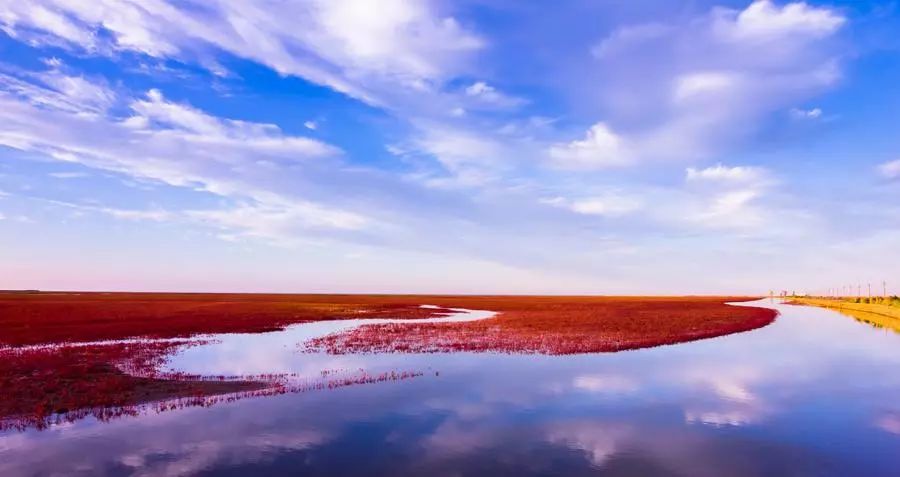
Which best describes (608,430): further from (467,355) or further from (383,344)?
(383,344)

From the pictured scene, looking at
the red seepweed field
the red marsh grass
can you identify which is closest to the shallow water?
the red seepweed field

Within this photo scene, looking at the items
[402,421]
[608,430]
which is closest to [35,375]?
[402,421]

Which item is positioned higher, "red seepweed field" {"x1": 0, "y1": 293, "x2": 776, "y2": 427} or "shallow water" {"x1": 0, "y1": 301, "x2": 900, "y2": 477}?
"red seepweed field" {"x1": 0, "y1": 293, "x2": 776, "y2": 427}

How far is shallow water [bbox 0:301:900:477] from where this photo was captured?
14.8m

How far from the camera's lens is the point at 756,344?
43.5 m

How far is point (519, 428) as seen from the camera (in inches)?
723

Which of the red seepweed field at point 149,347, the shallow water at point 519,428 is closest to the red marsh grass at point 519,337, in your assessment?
the red seepweed field at point 149,347

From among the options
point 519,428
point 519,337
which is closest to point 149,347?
point 519,337

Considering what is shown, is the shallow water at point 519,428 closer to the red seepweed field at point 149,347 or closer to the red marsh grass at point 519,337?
the red seepweed field at point 149,347

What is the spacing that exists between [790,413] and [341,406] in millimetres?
17431

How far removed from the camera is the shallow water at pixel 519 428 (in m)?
14.8

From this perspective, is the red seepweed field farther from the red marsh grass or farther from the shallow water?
the shallow water

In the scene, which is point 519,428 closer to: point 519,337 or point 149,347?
point 519,337

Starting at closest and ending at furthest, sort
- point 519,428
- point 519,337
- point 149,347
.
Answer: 1. point 519,428
2. point 149,347
3. point 519,337
